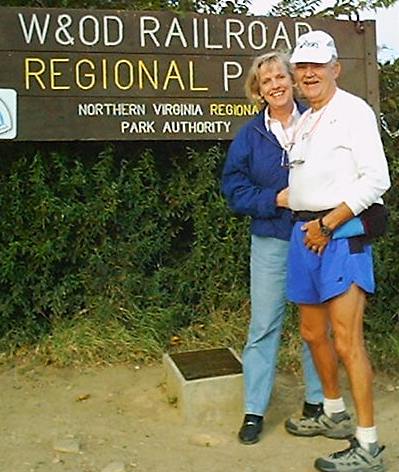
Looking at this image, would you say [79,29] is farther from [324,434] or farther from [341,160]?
[324,434]

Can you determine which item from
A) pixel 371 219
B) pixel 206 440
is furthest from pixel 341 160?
pixel 206 440

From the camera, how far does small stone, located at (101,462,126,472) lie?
143 inches

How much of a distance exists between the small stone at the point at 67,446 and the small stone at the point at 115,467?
241mm

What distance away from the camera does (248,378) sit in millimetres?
4039

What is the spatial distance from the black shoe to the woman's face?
5.22 ft

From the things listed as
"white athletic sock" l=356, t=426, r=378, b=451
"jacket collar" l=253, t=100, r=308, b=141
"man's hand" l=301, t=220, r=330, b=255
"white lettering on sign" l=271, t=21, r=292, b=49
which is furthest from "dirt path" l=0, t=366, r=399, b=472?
"white lettering on sign" l=271, t=21, r=292, b=49

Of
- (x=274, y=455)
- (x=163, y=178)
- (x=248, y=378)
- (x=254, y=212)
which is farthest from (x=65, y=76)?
(x=274, y=455)

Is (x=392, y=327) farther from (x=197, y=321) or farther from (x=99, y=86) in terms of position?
(x=99, y=86)

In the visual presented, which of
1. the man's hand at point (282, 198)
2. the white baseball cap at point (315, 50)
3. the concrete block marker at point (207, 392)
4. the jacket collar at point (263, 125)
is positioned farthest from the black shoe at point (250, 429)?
Result: the white baseball cap at point (315, 50)

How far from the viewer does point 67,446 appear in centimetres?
388

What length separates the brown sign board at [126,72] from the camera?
4.87 meters

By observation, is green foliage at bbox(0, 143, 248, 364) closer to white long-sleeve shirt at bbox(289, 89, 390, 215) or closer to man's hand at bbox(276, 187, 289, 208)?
man's hand at bbox(276, 187, 289, 208)

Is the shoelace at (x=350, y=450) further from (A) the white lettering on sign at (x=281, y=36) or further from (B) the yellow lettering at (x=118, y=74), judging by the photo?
(A) the white lettering on sign at (x=281, y=36)

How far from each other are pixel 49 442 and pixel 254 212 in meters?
1.56
